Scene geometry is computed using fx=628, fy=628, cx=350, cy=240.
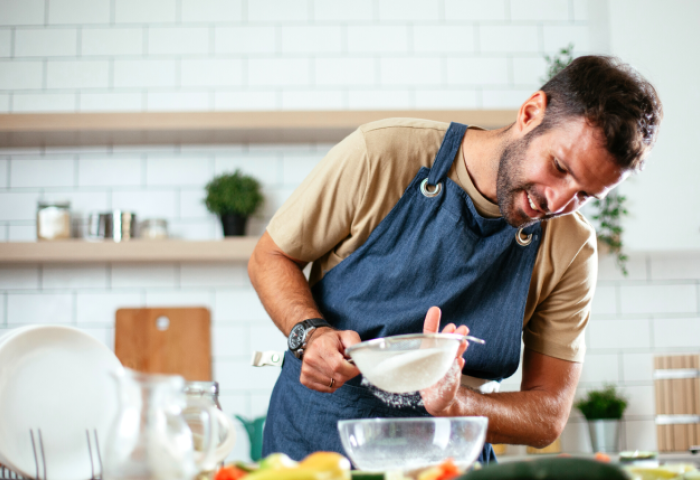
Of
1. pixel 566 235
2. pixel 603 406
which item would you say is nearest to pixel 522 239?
pixel 566 235

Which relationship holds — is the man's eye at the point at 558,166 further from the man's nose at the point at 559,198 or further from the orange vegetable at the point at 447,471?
the orange vegetable at the point at 447,471

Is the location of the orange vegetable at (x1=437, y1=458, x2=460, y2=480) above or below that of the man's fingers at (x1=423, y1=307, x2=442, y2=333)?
below

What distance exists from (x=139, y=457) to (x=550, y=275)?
1.02m

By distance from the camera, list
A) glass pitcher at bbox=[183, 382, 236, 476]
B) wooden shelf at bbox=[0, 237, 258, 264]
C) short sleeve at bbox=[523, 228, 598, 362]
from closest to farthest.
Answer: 1. glass pitcher at bbox=[183, 382, 236, 476]
2. short sleeve at bbox=[523, 228, 598, 362]
3. wooden shelf at bbox=[0, 237, 258, 264]

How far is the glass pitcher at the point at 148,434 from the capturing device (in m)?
0.52

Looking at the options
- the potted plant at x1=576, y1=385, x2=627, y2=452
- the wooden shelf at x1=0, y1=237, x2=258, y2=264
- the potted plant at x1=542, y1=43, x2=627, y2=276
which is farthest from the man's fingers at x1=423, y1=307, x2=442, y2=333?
the potted plant at x1=576, y1=385, x2=627, y2=452

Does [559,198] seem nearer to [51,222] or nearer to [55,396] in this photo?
[55,396]

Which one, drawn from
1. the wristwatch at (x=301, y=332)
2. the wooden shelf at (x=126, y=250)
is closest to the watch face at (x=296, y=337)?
the wristwatch at (x=301, y=332)

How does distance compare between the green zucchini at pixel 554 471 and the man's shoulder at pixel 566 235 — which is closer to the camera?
the green zucchini at pixel 554 471

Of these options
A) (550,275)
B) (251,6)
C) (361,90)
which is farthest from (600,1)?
(550,275)

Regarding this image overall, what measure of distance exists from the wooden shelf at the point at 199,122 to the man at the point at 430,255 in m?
1.14

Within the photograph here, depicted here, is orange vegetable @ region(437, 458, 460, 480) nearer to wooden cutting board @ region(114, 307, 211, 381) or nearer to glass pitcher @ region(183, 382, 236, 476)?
glass pitcher @ region(183, 382, 236, 476)

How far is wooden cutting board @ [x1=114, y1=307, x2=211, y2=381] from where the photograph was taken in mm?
2480

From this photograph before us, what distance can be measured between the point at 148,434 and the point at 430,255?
0.79 metres
